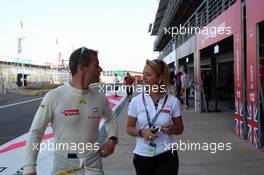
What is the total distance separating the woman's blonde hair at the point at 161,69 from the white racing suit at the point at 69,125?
34.5 inches

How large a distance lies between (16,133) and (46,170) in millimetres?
5748

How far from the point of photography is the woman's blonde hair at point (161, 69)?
3.72 m

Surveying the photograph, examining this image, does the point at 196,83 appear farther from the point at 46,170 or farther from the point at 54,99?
the point at 54,99

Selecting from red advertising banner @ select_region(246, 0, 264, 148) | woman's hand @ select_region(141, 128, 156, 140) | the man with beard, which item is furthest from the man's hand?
red advertising banner @ select_region(246, 0, 264, 148)

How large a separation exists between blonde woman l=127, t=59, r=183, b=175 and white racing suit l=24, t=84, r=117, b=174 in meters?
0.69

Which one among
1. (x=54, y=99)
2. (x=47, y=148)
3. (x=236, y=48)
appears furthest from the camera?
(x=236, y=48)

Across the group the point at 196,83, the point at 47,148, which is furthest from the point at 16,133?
the point at 196,83

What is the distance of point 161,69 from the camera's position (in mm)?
3738

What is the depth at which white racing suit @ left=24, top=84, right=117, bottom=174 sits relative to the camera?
296cm

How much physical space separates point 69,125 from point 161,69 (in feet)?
3.65

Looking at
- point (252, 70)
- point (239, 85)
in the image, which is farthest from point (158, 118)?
point (239, 85)

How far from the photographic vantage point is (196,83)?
1727 centimetres

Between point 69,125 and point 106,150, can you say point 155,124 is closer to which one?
point 106,150

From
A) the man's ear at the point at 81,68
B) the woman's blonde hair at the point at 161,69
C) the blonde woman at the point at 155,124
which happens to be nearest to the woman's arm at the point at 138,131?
the blonde woman at the point at 155,124
